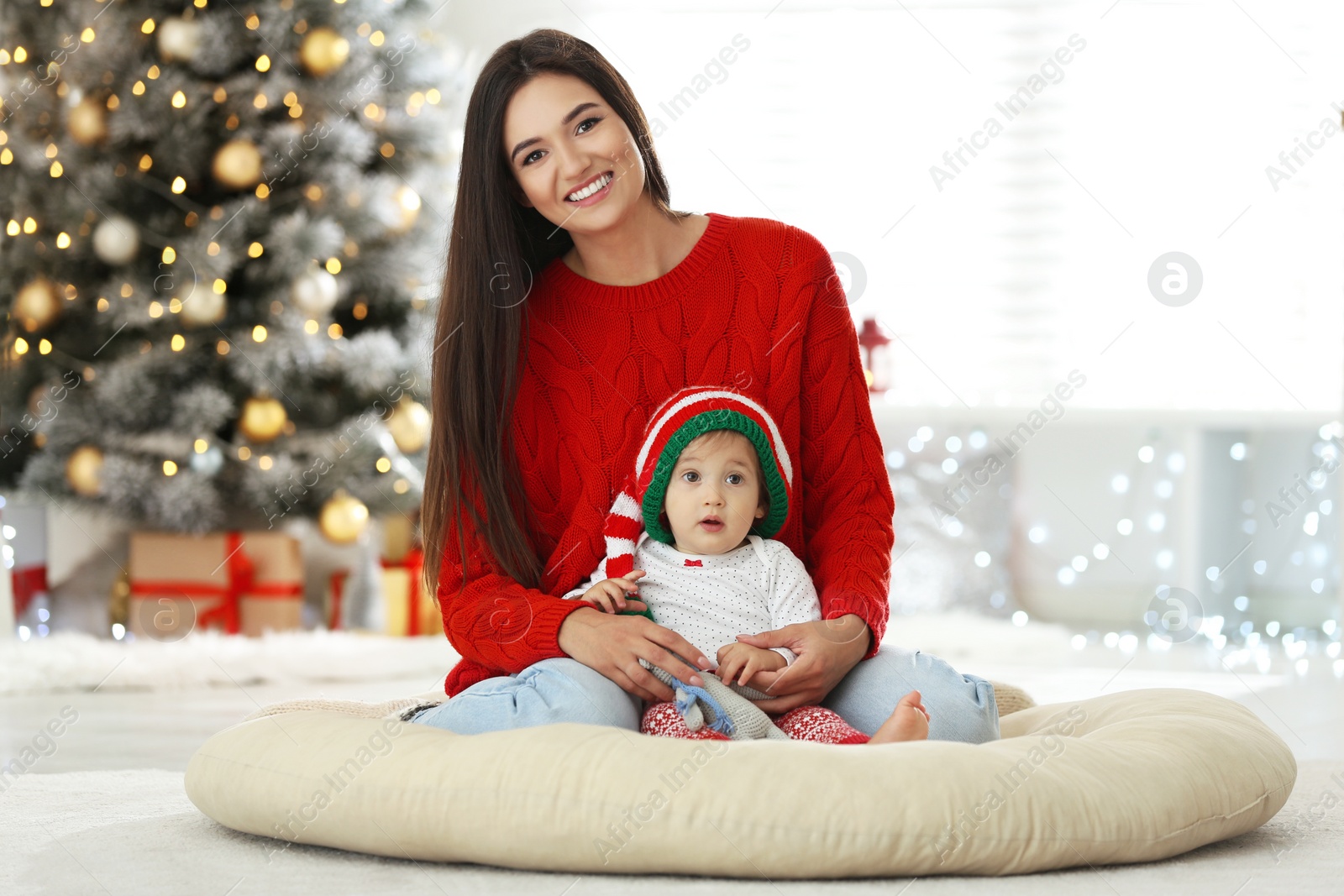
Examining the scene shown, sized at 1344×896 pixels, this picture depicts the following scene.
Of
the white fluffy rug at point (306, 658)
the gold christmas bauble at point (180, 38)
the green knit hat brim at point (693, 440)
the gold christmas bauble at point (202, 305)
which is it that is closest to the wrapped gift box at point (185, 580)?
the white fluffy rug at point (306, 658)

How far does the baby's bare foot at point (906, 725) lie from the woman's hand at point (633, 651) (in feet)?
0.69

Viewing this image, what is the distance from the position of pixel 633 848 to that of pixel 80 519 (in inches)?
97.7

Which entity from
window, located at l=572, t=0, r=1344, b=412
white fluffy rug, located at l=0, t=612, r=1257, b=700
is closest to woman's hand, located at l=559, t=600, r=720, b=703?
white fluffy rug, located at l=0, t=612, r=1257, b=700

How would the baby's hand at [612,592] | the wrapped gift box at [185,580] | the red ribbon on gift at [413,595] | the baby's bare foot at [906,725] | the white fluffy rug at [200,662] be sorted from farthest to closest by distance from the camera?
the red ribbon on gift at [413,595], the wrapped gift box at [185,580], the white fluffy rug at [200,662], the baby's hand at [612,592], the baby's bare foot at [906,725]

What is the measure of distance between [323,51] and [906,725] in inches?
95.8

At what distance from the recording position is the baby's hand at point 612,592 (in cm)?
151

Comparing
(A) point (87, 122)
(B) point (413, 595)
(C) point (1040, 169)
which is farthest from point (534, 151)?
(C) point (1040, 169)

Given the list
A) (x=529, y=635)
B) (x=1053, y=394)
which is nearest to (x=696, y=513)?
(x=529, y=635)

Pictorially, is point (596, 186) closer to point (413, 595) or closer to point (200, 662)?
point (200, 662)

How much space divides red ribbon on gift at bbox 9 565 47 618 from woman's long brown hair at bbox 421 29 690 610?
1.89 meters

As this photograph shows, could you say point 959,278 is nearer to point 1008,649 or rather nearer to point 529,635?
point 1008,649

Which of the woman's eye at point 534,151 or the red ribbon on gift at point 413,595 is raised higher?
the woman's eye at point 534,151

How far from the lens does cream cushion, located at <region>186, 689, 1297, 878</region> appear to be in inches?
45.6

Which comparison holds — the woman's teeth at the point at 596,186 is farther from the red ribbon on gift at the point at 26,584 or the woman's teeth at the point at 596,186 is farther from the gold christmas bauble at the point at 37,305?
the red ribbon on gift at the point at 26,584
